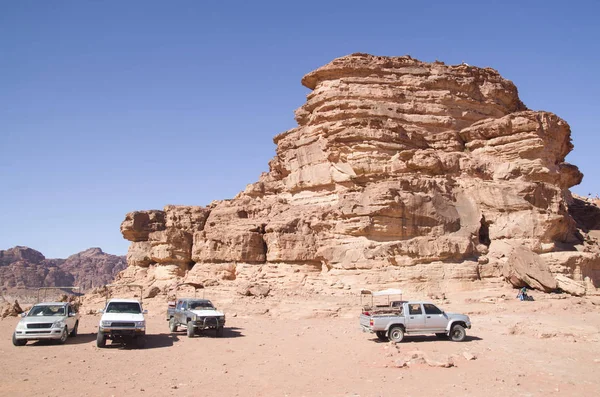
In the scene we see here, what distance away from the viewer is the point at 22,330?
1695cm

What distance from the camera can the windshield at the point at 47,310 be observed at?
59.4 feet

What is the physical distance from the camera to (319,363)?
13.7 meters

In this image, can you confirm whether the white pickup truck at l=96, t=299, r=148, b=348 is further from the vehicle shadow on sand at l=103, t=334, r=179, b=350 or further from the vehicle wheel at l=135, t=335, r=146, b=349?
the vehicle shadow on sand at l=103, t=334, r=179, b=350

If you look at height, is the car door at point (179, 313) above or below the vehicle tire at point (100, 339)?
above

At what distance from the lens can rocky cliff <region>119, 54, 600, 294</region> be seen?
2978cm

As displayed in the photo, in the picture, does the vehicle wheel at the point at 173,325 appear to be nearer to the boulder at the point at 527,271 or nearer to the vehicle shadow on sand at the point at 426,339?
the vehicle shadow on sand at the point at 426,339

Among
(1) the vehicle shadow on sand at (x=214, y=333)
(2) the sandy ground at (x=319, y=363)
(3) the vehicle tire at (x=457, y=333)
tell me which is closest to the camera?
(2) the sandy ground at (x=319, y=363)

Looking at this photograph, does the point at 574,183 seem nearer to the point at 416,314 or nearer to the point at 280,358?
the point at 416,314

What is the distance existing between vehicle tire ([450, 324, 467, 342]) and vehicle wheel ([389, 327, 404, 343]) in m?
1.82

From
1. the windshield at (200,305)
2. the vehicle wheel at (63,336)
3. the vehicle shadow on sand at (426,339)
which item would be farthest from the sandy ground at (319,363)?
the windshield at (200,305)

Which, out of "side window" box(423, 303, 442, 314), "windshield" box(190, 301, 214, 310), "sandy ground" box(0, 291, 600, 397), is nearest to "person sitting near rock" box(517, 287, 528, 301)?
"sandy ground" box(0, 291, 600, 397)

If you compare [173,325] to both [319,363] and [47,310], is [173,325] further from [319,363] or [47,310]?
[319,363]

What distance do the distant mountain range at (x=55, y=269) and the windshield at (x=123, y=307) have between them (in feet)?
299

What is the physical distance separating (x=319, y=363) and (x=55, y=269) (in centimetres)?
12345
